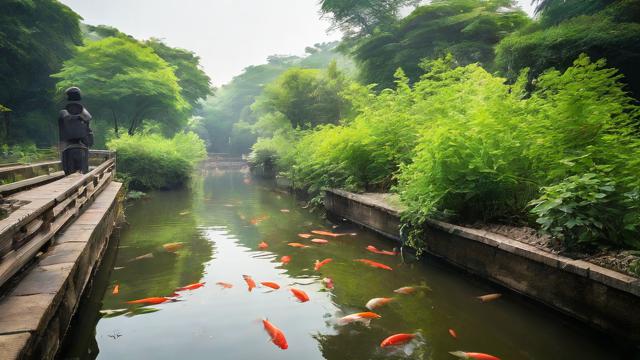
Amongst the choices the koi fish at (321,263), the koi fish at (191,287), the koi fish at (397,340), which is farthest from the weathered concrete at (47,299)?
the koi fish at (321,263)

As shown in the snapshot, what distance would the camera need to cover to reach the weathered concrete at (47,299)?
278 centimetres

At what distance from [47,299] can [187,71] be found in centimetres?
3658

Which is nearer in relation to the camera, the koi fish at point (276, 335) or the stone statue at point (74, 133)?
the koi fish at point (276, 335)

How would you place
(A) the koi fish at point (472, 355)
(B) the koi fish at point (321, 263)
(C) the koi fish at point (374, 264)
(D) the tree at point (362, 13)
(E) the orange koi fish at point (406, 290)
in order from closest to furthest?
1. (A) the koi fish at point (472, 355)
2. (E) the orange koi fish at point (406, 290)
3. (C) the koi fish at point (374, 264)
4. (B) the koi fish at point (321, 263)
5. (D) the tree at point (362, 13)

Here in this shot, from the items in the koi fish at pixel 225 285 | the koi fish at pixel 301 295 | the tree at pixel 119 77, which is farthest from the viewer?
the tree at pixel 119 77

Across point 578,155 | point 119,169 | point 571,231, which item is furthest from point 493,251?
point 119,169

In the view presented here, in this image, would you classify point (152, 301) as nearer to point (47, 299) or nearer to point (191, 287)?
point (191, 287)

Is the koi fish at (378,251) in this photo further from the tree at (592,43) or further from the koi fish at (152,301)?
the tree at (592,43)

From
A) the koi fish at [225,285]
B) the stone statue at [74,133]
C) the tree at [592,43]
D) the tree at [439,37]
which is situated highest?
the tree at [439,37]

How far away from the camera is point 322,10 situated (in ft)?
99.0

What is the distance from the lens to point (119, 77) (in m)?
22.7

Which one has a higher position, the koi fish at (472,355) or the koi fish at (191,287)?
the koi fish at (472,355)

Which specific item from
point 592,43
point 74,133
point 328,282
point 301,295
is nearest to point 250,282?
point 301,295

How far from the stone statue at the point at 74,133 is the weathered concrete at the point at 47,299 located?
148 inches
